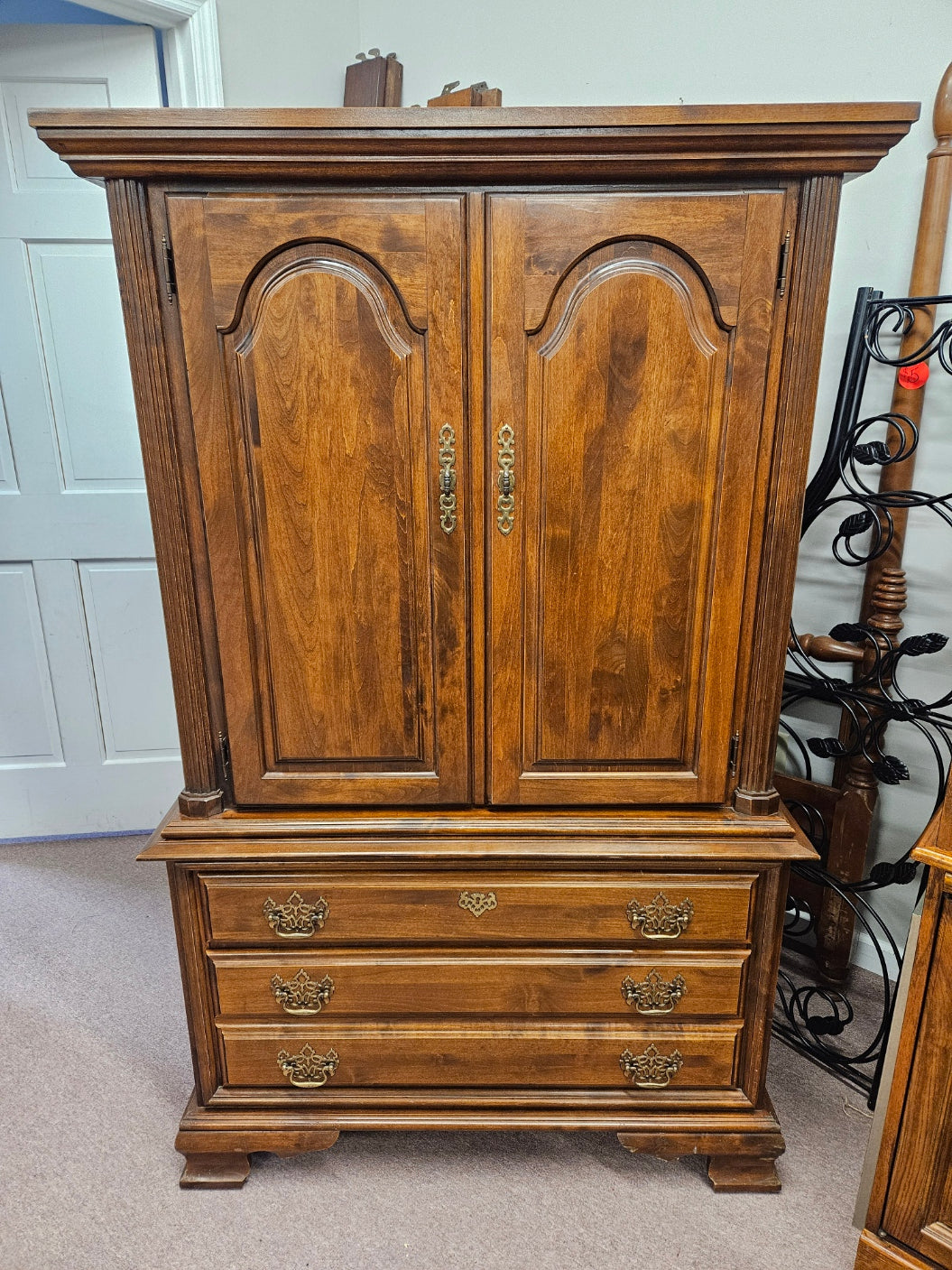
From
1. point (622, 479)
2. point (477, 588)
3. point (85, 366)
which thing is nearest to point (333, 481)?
point (477, 588)

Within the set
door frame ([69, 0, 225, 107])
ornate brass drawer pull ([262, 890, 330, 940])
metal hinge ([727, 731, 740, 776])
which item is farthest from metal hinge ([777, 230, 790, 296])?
door frame ([69, 0, 225, 107])

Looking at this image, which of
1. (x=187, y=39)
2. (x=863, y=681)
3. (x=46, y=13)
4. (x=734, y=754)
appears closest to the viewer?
(x=734, y=754)

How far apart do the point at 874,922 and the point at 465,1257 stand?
1209mm

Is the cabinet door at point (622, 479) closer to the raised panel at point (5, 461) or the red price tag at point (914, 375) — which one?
the red price tag at point (914, 375)

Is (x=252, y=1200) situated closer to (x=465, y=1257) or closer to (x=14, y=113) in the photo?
(x=465, y=1257)

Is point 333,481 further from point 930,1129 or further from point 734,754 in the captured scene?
point 930,1129

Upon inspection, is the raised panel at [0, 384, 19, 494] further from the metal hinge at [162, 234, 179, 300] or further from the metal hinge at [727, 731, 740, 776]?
the metal hinge at [727, 731, 740, 776]

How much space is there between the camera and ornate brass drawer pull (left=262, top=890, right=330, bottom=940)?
141cm

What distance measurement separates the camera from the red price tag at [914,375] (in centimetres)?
159

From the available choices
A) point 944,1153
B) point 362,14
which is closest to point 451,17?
point 362,14

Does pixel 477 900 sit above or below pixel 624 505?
below

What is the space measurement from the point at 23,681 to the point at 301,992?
1596 mm

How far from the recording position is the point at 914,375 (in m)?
1.60

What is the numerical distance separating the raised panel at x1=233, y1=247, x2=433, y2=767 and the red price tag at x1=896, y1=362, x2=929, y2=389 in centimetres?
104
